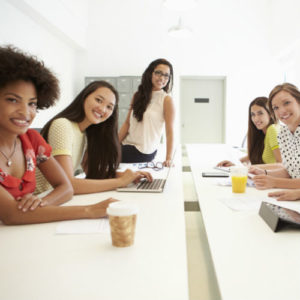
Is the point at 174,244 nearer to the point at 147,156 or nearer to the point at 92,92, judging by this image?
the point at 92,92

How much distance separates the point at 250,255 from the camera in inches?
26.3

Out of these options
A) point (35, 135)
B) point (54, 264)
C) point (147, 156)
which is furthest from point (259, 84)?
point (54, 264)

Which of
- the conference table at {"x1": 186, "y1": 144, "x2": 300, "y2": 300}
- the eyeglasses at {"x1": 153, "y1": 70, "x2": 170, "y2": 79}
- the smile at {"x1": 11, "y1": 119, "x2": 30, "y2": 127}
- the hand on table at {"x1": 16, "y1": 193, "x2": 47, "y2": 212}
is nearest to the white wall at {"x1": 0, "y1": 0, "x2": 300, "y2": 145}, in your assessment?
the eyeglasses at {"x1": 153, "y1": 70, "x2": 170, "y2": 79}

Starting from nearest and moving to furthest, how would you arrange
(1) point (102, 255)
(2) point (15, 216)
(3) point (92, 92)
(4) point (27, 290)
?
(4) point (27, 290) → (1) point (102, 255) → (2) point (15, 216) → (3) point (92, 92)

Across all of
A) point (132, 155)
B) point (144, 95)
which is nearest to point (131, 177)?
point (132, 155)

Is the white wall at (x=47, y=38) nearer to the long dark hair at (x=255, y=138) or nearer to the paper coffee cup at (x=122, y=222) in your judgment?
the long dark hair at (x=255, y=138)

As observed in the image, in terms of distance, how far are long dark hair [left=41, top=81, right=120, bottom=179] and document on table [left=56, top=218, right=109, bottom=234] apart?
0.73 meters

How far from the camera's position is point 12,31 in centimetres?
434

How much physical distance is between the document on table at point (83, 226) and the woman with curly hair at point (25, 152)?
0.08 ft

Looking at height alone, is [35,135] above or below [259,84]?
below

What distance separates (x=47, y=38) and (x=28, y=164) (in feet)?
16.4

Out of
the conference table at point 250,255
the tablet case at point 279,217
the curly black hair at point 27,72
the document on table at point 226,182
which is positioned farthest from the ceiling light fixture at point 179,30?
the tablet case at point 279,217

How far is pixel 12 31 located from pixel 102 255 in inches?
181

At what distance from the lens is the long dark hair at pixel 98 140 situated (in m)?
1.61
